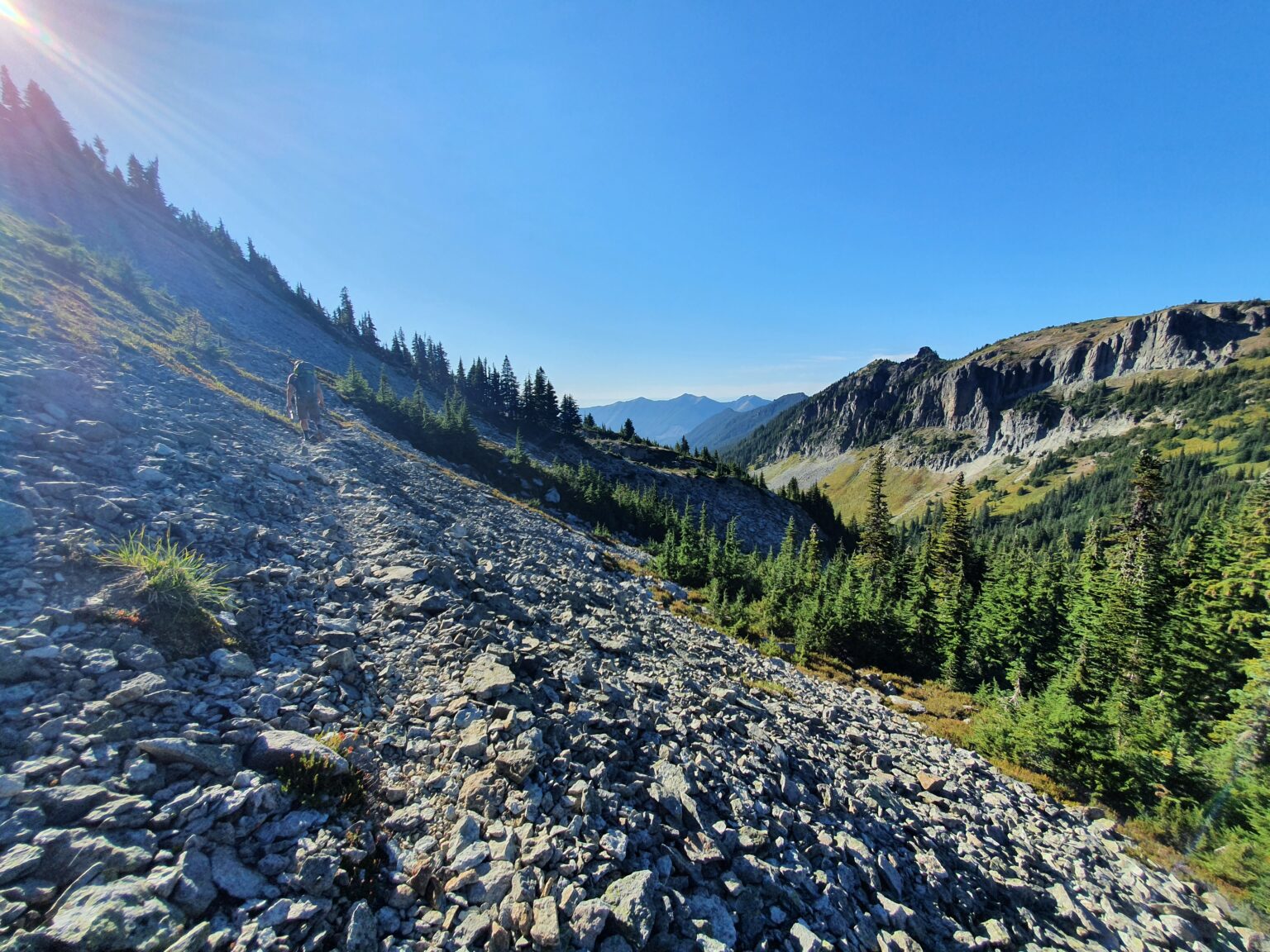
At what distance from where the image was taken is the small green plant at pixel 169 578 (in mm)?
7605

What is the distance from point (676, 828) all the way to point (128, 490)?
13854 mm

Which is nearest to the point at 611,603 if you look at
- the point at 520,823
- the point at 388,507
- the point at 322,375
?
the point at 388,507

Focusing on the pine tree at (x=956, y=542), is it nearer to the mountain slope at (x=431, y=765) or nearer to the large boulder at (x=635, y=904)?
the mountain slope at (x=431, y=765)

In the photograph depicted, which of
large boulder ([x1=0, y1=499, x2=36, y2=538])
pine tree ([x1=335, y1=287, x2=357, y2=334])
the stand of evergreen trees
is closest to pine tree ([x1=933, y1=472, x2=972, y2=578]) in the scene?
the stand of evergreen trees

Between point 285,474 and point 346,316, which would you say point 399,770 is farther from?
point 346,316

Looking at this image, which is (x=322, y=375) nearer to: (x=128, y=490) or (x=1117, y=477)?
(x=128, y=490)

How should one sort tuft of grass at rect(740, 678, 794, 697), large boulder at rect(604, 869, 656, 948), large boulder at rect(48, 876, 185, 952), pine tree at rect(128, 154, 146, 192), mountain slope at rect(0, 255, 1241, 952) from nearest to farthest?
large boulder at rect(48, 876, 185, 952), mountain slope at rect(0, 255, 1241, 952), large boulder at rect(604, 869, 656, 948), tuft of grass at rect(740, 678, 794, 697), pine tree at rect(128, 154, 146, 192)

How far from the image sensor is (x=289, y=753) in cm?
611

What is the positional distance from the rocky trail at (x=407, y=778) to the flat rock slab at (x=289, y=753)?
4cm

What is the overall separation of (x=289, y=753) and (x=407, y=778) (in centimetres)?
162

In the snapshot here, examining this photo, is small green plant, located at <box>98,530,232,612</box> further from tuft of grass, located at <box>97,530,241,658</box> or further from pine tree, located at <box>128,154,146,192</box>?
pine tree, located at <box>128,154,146,192</box>

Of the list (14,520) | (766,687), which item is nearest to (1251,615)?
(766,687)

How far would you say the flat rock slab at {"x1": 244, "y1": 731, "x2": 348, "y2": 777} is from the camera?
19.6ft

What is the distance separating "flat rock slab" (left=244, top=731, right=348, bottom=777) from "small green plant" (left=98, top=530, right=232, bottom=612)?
10.4 feet
